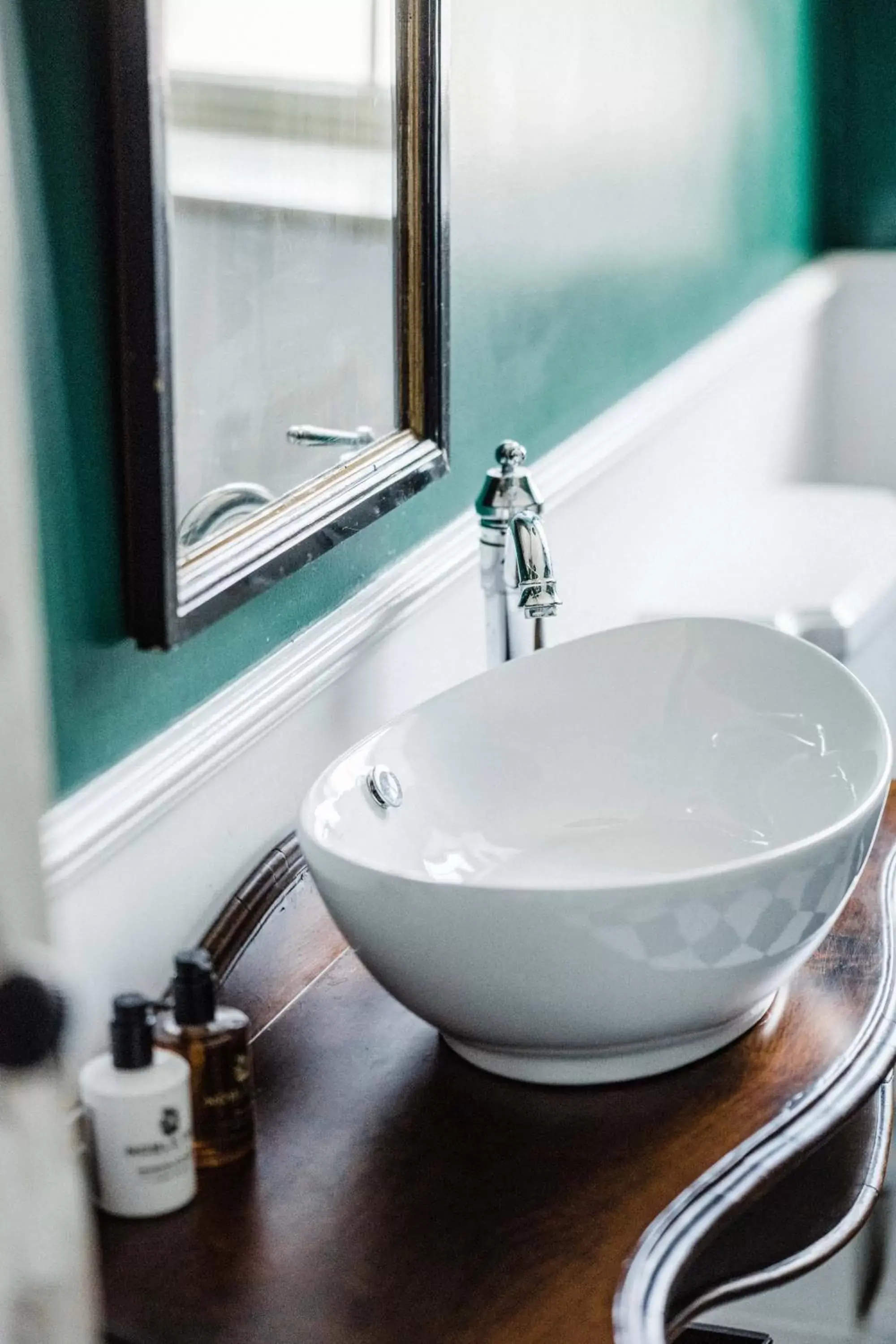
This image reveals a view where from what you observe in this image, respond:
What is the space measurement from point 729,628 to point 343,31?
1.76 feet

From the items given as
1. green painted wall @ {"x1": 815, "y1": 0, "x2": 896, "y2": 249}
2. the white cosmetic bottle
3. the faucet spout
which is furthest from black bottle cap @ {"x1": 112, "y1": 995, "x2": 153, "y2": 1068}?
green painted wall @ {"x1": 815, "y1": 0, "x2": 896, "y2": 249}

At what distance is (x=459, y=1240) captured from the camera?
2.73ft

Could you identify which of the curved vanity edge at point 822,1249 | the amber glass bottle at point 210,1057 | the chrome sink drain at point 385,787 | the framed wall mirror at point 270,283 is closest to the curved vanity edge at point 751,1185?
the curved vanity edge at point 822,1249

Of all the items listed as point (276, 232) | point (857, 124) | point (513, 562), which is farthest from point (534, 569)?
point (857, 124)

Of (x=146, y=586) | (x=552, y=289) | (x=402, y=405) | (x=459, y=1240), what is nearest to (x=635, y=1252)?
(x=459, y=1240)

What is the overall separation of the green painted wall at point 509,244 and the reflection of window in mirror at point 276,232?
7 centimetres

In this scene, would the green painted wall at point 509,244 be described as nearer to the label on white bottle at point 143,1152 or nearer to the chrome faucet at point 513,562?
the chrome faucet at point 513,562

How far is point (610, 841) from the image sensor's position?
3.95 ft

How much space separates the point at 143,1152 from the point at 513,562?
2.02 ft

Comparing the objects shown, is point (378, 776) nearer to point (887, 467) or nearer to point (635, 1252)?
point (635, 1252)

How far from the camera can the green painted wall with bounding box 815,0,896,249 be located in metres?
3.02

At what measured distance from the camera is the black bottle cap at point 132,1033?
32.3 inches

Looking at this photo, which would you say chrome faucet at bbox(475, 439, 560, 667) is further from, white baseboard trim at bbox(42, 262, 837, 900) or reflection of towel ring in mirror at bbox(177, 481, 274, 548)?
reflection of towel ring in mirror at bbox(177, 481, 274, 548)

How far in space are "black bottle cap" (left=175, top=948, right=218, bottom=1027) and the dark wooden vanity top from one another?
3.9 inches
